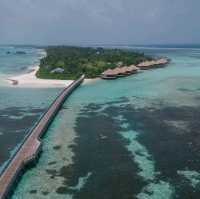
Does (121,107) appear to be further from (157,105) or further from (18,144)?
(18,144)

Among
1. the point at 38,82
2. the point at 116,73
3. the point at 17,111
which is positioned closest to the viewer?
the point at 17,111

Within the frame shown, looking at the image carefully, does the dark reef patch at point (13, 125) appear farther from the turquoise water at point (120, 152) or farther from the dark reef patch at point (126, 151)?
the dark reef patch at point (126, 151)

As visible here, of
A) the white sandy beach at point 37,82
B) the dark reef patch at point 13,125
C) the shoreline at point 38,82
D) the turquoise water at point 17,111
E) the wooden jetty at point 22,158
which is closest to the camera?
the wooden jetty at point 22,158

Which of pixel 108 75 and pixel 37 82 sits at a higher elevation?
pixel 108 75

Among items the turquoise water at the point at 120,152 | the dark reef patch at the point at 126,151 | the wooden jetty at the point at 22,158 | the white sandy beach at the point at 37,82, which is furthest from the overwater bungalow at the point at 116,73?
the wooden jetty at the point at 22,158

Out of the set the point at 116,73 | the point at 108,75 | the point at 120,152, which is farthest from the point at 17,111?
the point at 116,73

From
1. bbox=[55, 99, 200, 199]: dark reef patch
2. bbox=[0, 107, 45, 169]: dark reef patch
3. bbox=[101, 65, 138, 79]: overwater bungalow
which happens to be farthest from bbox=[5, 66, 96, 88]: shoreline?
bbox=[55, 99, 200, 199]: dark reef patch

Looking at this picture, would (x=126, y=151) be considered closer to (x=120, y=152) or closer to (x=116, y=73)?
(x=120, y=152)

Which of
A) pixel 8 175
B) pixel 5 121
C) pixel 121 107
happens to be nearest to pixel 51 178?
pixel 8 175

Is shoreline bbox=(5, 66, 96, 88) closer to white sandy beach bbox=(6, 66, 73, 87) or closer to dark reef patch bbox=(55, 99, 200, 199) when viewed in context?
white sandy beach bbox=(6, 66, 73, 87)
